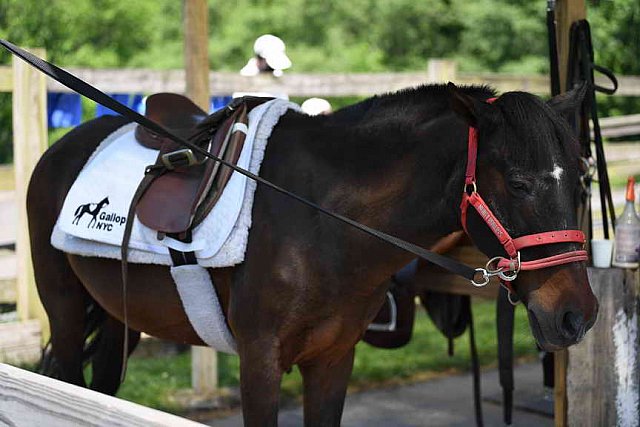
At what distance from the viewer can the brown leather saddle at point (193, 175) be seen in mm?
3330

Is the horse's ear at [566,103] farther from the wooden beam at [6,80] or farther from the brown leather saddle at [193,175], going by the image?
the wooden beam at [6,80]

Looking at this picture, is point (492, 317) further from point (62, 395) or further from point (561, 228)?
point (62, 395)

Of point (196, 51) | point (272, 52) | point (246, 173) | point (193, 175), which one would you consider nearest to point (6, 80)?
point (196, 51)

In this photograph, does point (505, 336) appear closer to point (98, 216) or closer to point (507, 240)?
point (507, 240)

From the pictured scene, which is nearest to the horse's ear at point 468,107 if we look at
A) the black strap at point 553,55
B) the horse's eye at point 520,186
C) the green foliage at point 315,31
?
the horse's eye at point 520,186

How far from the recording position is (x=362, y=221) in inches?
124

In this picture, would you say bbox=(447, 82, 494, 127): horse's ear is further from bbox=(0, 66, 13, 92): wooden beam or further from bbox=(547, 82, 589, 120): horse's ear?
bbox=(0, 66, 13, 92): wooden beam

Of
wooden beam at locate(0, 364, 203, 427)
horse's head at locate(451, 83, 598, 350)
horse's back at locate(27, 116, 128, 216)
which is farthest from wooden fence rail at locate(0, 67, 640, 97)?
wooden beam at locate(0, 364, 203, 427)

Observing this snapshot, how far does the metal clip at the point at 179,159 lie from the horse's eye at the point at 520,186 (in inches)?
48.5

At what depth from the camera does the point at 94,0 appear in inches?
755

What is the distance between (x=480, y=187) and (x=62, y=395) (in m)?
1.39

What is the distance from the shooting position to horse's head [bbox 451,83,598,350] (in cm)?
269

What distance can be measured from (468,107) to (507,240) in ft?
1.40

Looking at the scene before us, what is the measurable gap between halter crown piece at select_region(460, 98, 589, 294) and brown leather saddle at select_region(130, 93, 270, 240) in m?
0.92
